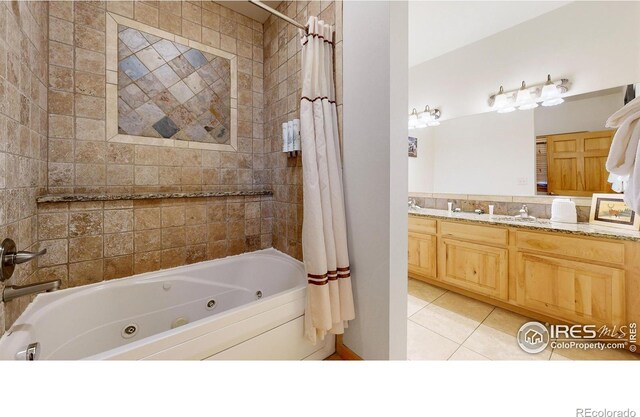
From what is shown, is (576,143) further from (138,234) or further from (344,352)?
(138,234)

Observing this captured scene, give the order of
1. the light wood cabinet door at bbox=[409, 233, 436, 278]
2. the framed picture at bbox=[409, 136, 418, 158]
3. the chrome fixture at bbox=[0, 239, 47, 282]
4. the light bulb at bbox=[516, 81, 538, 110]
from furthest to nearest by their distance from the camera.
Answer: the framed picture at bbox=[409, 136, 418, 158]
the light wood cabinet door at bbox=[409, 233, 436, 278]
the light bulb at bbox=[516, 81, 538, 110]
the chrome fixture at bbox=[0, 239, 47, 282]

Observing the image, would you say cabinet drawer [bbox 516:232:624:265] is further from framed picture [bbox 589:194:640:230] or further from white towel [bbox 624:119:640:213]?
white towel [bbox 624:119:640:213]

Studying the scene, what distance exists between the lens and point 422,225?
2529mm

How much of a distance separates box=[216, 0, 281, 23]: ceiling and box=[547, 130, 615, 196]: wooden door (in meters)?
2.80

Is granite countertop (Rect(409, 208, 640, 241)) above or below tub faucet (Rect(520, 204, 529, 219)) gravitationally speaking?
below

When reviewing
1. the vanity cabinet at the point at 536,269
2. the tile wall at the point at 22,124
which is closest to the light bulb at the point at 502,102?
the vanity cabinet at the point at 536,269

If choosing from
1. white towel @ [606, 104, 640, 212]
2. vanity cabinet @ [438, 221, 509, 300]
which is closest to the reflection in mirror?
vanity cabinet @ [438, 221, 509, 300]

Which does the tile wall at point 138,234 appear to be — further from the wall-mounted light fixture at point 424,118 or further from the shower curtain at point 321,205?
the wall-mounted light fixture at point 424,118

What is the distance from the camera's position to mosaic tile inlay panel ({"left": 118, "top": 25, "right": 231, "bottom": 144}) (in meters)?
1.59

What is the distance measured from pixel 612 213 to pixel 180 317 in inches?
128

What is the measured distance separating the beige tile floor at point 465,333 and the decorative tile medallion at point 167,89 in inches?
87.5

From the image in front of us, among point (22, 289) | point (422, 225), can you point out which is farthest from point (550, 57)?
point (22, 289)

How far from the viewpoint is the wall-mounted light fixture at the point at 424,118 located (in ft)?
9.50
